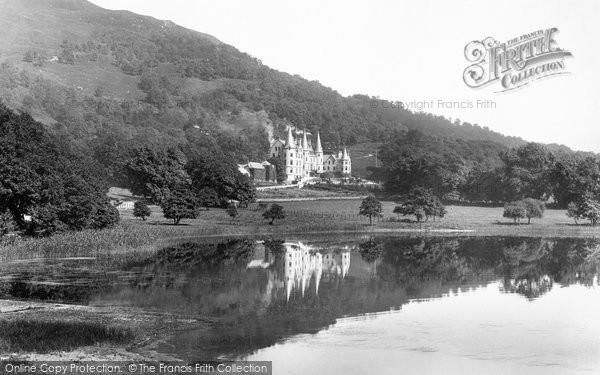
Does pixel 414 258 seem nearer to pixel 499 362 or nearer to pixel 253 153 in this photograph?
pixel 499 362

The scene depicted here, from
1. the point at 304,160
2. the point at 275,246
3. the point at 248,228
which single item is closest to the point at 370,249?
the point at 275,246

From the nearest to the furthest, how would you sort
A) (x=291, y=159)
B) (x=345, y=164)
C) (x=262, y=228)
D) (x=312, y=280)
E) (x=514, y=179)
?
(x=312, y=280) → (x=262, y=228) → (x=514, y=179) → (x=291, y=159) → (x=345, y=164)

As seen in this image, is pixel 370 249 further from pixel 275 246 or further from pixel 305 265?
pixel 305 265

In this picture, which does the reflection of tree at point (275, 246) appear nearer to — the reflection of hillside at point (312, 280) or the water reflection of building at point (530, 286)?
the reflection of hillside at point (312, 280)

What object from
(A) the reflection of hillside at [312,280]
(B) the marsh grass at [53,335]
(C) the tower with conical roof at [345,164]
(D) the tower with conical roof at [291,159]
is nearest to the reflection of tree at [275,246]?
(A) the reflection of hillside at [312,280]

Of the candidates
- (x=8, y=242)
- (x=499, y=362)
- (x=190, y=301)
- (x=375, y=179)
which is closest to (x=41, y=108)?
(x=375, y=179)
